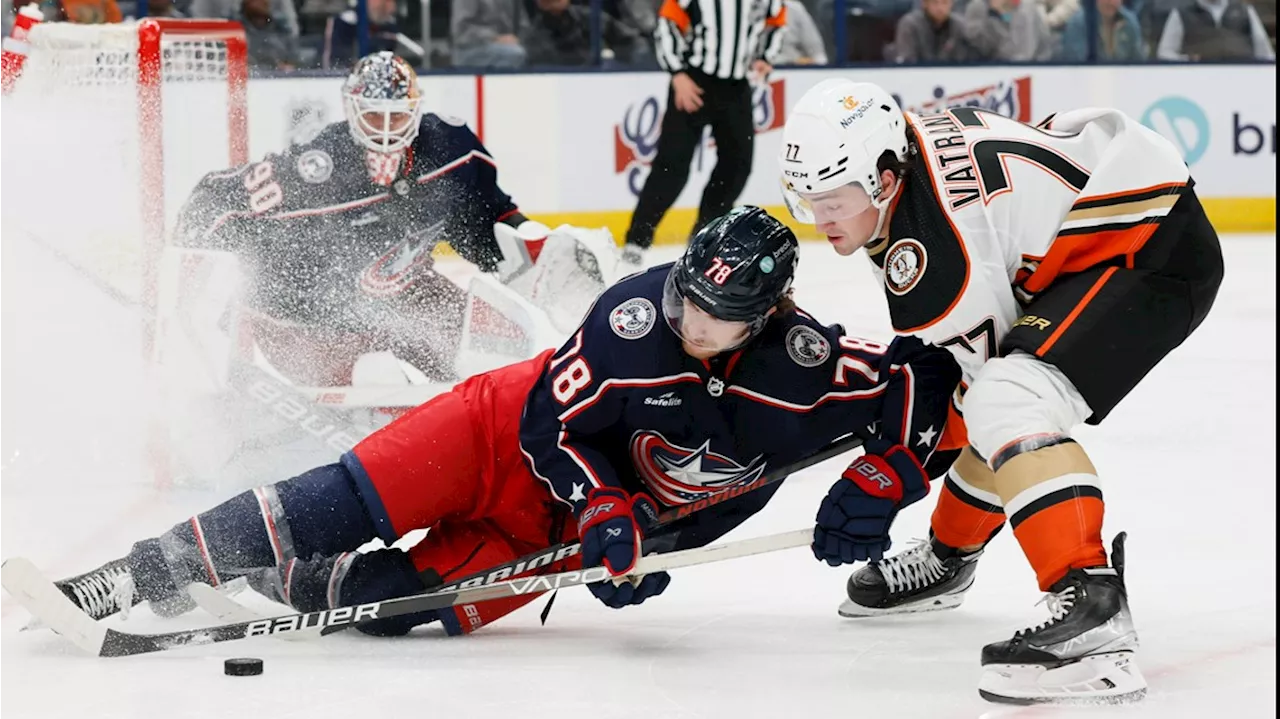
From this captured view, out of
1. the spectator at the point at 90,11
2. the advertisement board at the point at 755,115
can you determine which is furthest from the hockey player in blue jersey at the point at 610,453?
the advertisement board at the point at 755,115

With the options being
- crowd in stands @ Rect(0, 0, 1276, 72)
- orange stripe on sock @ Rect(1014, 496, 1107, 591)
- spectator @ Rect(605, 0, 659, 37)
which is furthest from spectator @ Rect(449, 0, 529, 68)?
orange stripe on sock @ Rect(1014, 496, 1107, 591)

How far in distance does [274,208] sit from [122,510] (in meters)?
0.88

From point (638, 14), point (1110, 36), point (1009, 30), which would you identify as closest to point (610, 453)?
point (638, 14)

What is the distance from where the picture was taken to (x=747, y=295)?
246 centimetres

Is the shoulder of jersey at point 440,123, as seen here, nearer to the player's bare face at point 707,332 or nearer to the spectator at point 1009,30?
the player's bare face at point 707,332

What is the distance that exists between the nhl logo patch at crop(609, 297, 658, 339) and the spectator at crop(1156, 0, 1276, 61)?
20.3 feet

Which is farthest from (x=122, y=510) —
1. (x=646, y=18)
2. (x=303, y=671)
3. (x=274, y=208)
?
(x=646, y=18)

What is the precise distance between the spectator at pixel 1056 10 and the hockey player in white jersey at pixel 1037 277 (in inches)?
227

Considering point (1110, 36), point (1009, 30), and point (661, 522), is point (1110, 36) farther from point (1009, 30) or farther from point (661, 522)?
point (661, 522)

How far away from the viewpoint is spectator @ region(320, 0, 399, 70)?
7.20m

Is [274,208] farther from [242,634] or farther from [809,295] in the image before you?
[809,295]

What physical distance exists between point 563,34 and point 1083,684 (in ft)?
18.1

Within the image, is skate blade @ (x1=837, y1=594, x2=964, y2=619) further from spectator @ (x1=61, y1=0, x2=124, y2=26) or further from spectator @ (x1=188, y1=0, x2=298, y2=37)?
spectator @ (x1=188, y1=0, x2=298, y2=37)

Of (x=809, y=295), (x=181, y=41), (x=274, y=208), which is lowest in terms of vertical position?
(x=809, y=295)
